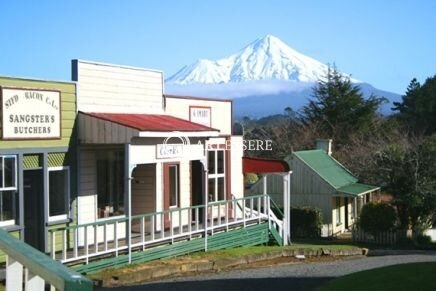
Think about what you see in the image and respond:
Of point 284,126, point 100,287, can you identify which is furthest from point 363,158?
point 100,287

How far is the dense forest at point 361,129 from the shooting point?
110ft

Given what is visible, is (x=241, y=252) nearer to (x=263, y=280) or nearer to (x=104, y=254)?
(x=263, y=280)

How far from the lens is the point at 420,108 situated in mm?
58375

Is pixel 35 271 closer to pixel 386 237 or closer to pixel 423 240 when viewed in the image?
pixel 423 240

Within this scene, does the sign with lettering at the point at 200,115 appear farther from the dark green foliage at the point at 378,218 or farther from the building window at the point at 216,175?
the dark green foliage at the point at 378,218

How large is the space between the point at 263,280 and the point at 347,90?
46612 millimetres

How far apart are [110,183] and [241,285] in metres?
4.51

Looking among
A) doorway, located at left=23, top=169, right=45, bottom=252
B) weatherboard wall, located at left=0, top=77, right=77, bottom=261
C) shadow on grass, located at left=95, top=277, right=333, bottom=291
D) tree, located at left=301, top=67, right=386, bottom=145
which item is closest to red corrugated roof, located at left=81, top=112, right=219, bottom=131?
weatherboard wall, located at left=0, top=77, right=77, bottom=261

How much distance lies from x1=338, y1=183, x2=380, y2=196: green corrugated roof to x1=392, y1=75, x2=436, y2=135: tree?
20.3 metres

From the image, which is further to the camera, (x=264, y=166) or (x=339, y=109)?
(x=339, y=109)

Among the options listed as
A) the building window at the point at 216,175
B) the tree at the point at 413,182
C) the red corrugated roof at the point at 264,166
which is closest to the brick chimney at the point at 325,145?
the tree at the point at 413,182

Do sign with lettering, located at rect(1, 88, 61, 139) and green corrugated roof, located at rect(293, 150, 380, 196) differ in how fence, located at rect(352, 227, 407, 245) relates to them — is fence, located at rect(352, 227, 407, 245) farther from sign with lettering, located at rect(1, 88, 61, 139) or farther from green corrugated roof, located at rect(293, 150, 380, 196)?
sign with lettering, located at rect(1, 88, 61, 139)

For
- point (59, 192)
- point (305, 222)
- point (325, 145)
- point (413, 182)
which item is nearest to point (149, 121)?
point (59, 192)

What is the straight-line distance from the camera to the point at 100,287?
13102 millimetres
